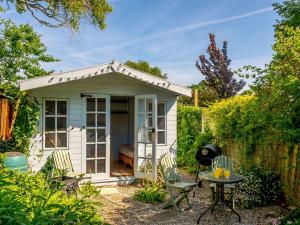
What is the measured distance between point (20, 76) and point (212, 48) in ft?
36.7

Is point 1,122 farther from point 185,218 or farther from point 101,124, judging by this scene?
point 185,218

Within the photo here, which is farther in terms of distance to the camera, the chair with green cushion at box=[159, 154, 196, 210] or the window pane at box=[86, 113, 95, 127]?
the window pane at box=[86, 113, 95, 127]

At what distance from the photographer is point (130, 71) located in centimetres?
850

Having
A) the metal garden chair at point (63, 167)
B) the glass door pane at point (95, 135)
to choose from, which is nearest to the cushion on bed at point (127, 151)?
the glass door pane at point (95, 135)

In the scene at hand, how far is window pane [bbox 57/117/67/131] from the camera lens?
837 cm

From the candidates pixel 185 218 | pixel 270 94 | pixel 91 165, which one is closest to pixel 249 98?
pixel 270 94

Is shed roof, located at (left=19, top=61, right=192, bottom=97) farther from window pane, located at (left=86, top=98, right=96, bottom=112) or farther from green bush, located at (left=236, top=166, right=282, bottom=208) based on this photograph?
green bush, located at (left=236, top=166, right=282, bottom=208)

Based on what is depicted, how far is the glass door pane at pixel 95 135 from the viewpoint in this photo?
28.5 ft

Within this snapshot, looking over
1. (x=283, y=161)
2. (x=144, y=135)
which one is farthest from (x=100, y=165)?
(x=283, y=161)

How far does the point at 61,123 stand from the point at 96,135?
3.17 feet

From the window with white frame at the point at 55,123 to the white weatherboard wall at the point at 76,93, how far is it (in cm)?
11

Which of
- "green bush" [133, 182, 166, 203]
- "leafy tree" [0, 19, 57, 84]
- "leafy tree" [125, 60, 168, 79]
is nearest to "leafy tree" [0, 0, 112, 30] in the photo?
"green bush" [133, 182, 166, 203]

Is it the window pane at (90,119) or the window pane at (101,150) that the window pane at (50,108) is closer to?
the window pane at (90,119)

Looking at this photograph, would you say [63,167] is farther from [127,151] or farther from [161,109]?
[161,109]
